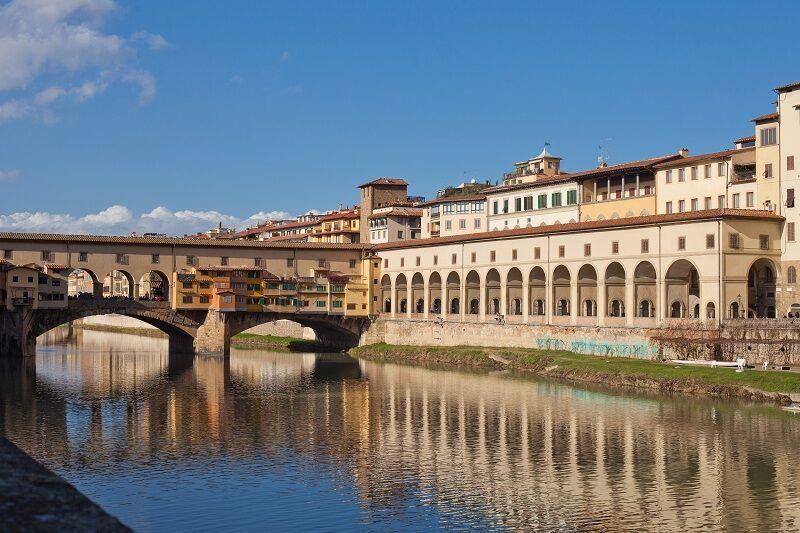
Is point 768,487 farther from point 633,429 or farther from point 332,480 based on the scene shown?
point 332,480

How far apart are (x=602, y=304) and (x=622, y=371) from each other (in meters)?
10.9

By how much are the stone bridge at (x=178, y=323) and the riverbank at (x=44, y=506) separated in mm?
63263

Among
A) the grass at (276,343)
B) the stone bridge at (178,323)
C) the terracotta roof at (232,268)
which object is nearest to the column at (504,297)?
the stone bridge at (178,323)

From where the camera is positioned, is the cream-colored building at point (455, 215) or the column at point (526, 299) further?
the cream-colored building at point (455, 215)

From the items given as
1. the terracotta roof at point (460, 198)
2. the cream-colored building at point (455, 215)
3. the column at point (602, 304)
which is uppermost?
the terracotta roof at point (460, 198)

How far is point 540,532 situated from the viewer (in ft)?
90.0

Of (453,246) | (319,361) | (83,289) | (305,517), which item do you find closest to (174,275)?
(319,361)

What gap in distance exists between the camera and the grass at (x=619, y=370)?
52.2 metres

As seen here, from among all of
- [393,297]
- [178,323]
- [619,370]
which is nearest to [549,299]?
[619,370]

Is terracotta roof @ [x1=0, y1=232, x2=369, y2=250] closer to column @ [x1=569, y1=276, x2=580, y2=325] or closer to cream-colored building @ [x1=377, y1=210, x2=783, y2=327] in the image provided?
cream-colored building @ [x1=377, y1=210, x2=783, y2=327]

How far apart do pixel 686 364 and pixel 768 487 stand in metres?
26.7

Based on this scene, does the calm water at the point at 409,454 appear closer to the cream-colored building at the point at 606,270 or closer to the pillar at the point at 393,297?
the cream-colored building at the point at 606,270

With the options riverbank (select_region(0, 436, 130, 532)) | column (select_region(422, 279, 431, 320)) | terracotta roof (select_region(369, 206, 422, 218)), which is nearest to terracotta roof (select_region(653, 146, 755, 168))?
column (select_region(422, 279, 431, 320))

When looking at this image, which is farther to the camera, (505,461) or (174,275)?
(174,275)
